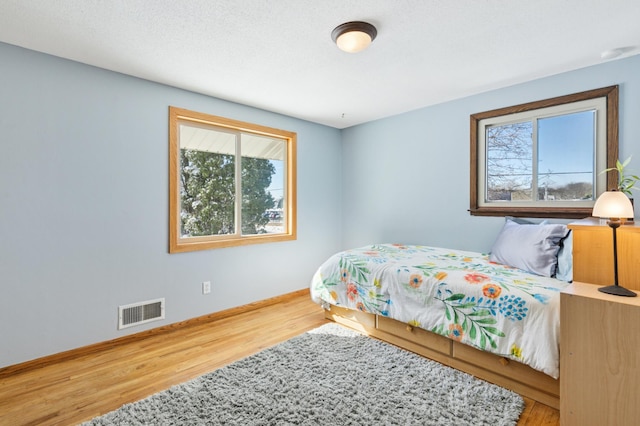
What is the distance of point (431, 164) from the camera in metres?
3.63

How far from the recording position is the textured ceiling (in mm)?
1827

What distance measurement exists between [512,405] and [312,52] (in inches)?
107

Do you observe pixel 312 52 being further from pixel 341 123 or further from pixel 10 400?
pixel 10 400

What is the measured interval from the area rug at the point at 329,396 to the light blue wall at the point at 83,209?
1131 mm

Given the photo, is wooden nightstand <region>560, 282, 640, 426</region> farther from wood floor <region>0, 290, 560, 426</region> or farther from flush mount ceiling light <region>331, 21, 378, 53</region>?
flush mount ceiling light <region>331, 21, 378, 53</region>

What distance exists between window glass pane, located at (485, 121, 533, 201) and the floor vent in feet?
11.6

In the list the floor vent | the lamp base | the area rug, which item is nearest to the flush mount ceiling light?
the lamp base

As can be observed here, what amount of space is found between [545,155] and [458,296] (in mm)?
1790

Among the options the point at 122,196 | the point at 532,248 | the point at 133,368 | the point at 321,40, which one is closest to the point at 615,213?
the point at 532,248

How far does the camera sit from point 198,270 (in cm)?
320

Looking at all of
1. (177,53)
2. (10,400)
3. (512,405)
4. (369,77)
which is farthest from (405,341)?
(177,53)

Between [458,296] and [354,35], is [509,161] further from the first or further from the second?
[354,35]

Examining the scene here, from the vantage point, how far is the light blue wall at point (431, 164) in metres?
2.53

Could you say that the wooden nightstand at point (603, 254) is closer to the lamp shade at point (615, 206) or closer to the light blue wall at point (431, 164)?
the lamp shade at point (615, 206)
